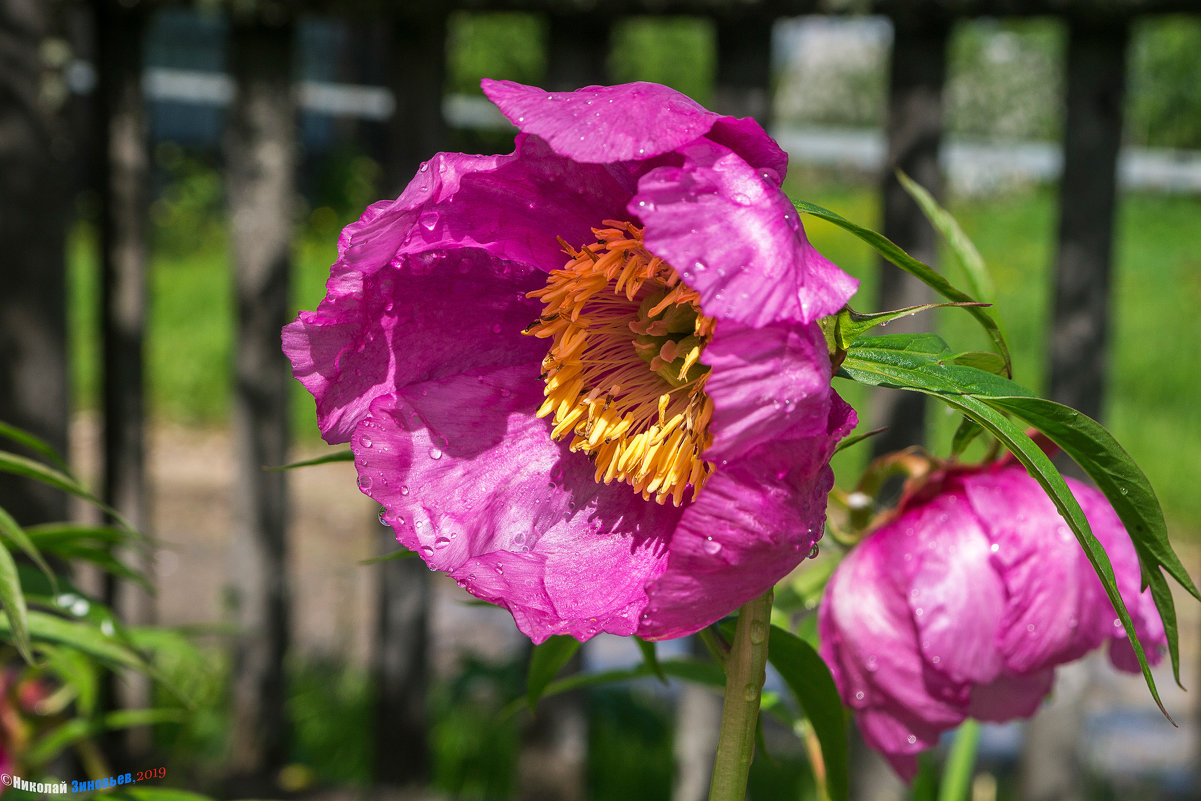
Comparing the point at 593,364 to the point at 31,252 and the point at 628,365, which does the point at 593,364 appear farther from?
the point at 31,252

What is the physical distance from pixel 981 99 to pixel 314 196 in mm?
6388

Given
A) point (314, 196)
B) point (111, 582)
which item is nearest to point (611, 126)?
point (111, 582)

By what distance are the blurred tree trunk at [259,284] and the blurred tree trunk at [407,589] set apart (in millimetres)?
154

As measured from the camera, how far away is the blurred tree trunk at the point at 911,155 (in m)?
1.36

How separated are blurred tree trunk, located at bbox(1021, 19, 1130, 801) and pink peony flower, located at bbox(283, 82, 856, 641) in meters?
1.08

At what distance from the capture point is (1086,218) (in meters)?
1.36

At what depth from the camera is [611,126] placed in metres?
0.35

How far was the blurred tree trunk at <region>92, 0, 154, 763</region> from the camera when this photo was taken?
5.23ft

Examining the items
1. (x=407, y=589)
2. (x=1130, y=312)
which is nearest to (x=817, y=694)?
(x=407, y=589)

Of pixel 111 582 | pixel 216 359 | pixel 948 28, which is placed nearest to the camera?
pixel 948 28

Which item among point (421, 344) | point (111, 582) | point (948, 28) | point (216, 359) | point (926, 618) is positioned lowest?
point (216, 359)

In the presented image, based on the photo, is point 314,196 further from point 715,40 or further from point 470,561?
point 470,561

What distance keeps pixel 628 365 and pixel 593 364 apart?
0.06ft

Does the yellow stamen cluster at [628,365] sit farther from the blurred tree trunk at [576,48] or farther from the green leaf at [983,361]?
the blurred tree trunk at [576,48]
